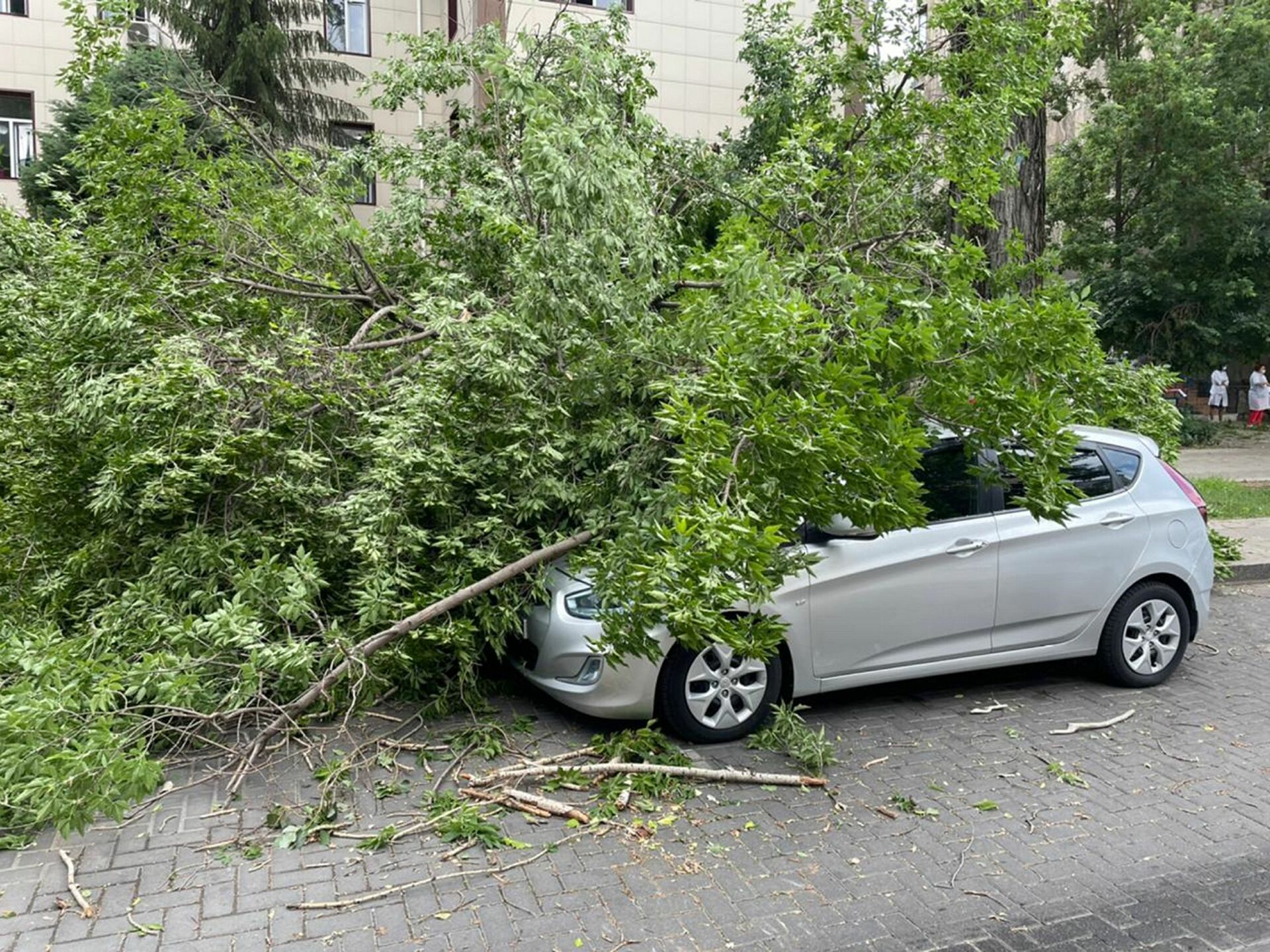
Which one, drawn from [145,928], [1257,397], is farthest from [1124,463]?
[1257,397]

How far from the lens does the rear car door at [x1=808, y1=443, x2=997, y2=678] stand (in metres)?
5.45

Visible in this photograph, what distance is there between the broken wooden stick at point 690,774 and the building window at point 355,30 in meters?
22.2

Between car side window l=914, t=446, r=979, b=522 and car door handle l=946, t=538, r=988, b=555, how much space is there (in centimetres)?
14

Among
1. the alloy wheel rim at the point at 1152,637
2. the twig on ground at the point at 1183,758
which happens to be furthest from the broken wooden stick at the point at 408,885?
the alloy wheel rim at the point at 1152,637

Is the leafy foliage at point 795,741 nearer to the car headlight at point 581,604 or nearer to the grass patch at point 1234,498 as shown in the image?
the car headlight at point 581,604

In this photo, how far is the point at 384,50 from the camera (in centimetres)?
2341

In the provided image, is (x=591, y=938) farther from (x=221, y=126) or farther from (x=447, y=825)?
(x=221, y=126)

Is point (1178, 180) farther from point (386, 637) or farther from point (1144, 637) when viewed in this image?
point (386, 637)

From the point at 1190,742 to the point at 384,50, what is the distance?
22769mm

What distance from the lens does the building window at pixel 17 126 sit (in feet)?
70.0

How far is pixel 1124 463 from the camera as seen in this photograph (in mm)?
6305

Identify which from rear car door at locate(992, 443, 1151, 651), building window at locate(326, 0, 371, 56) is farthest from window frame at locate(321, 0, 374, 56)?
rear car door at locate(992, 443, 1151, 651)

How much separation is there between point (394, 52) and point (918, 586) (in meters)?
20.2

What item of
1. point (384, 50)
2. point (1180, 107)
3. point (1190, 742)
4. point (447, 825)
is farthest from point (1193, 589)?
point (384, 50)
